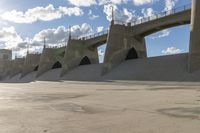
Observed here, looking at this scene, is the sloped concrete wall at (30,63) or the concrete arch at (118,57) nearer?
the concrete arch at (118,57)

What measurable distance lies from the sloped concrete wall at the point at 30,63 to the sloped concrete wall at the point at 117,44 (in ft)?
173

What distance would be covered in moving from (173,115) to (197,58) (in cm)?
3123

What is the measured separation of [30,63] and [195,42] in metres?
77.7

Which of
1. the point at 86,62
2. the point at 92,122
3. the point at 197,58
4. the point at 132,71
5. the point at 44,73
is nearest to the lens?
the point at 92,122

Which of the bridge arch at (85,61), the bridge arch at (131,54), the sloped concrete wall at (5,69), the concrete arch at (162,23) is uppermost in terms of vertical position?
the concrete arch at (162,23)

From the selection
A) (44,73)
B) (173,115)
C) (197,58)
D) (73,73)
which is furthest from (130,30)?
(173,115)

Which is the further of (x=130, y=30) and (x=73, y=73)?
(x=73, y=73)

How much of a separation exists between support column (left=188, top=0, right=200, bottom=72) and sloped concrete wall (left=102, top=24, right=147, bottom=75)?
21459mm

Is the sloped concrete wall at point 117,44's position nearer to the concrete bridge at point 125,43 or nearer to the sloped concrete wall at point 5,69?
the concrete bridge at point 125,43

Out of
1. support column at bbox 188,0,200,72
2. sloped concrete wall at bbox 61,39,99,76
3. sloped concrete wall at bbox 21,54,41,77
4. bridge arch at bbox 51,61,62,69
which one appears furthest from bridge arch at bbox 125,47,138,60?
sloped concrete wall at bbox 21,54,41,77

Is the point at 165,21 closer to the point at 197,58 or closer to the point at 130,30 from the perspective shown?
the point at 130,30

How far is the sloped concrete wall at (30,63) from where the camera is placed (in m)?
107

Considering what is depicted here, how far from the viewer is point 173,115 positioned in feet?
33.7

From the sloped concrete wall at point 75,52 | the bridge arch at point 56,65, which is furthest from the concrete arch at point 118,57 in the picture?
the bridge arch at point 56,65
